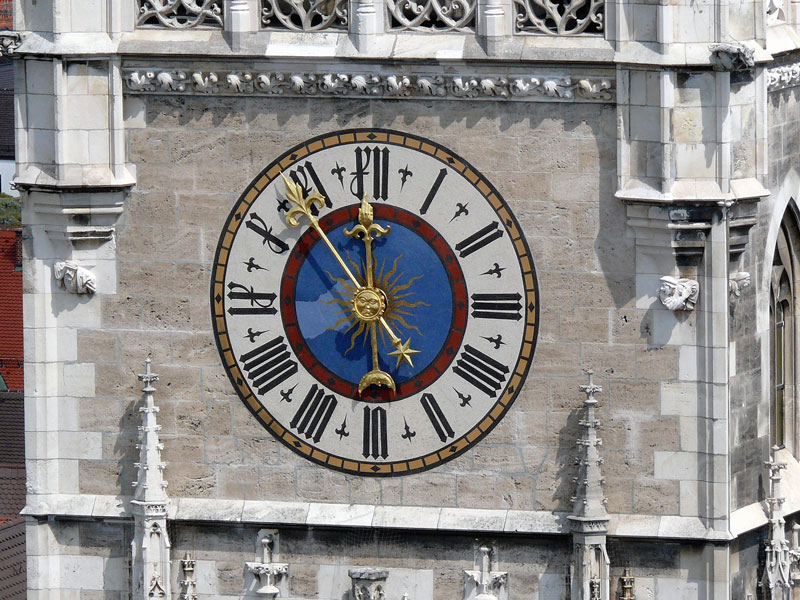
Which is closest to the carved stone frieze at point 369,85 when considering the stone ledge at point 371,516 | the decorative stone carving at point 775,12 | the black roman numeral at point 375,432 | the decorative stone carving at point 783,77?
the decorative stone carving at point 783,77

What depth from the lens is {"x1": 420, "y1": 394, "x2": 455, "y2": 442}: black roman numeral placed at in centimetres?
2795

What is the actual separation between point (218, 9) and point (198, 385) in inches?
127

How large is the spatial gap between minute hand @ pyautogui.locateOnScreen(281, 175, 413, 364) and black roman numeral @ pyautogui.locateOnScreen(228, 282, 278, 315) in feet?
2.20

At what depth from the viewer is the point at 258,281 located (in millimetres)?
28141

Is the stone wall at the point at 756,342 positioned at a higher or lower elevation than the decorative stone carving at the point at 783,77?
lower

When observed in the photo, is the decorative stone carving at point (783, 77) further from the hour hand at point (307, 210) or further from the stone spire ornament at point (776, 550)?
the hour hand at point (307, 210)

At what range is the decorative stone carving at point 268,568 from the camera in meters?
28.4

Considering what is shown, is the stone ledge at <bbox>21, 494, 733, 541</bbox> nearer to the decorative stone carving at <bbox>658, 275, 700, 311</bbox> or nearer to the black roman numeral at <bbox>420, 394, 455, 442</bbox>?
→ the black roman numeral at <bbox>420, 394, 455, 442</bbox>

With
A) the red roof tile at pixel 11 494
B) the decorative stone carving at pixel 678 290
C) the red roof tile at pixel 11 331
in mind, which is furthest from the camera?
the red roof tile at pixel 11 331

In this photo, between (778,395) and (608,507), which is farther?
(778,395)

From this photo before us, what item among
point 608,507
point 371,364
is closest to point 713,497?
point 608,507

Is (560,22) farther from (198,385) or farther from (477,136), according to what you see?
(198,385)

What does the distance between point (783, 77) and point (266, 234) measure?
15.2ft

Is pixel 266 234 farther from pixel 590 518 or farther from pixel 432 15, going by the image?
pixel 590 518
